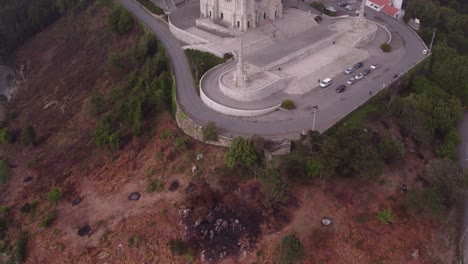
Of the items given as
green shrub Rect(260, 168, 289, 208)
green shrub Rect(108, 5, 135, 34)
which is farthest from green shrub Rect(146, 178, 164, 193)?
green shrub Rect(108, 5, 135, 34)

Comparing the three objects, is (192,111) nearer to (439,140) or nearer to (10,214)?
(10,214)

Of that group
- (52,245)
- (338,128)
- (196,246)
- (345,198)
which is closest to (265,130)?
(338,128)

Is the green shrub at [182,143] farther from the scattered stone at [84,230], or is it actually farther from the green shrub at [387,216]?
the green shrub at [387,216]

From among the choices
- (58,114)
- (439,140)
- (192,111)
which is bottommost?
(58,114)

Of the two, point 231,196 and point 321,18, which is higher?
point 321,18

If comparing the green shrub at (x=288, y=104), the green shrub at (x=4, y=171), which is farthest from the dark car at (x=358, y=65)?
the green shrub at (x=4, y=171)

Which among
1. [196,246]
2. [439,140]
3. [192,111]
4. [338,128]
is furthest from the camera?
[439,140]

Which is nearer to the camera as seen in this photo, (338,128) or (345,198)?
(345,198)
